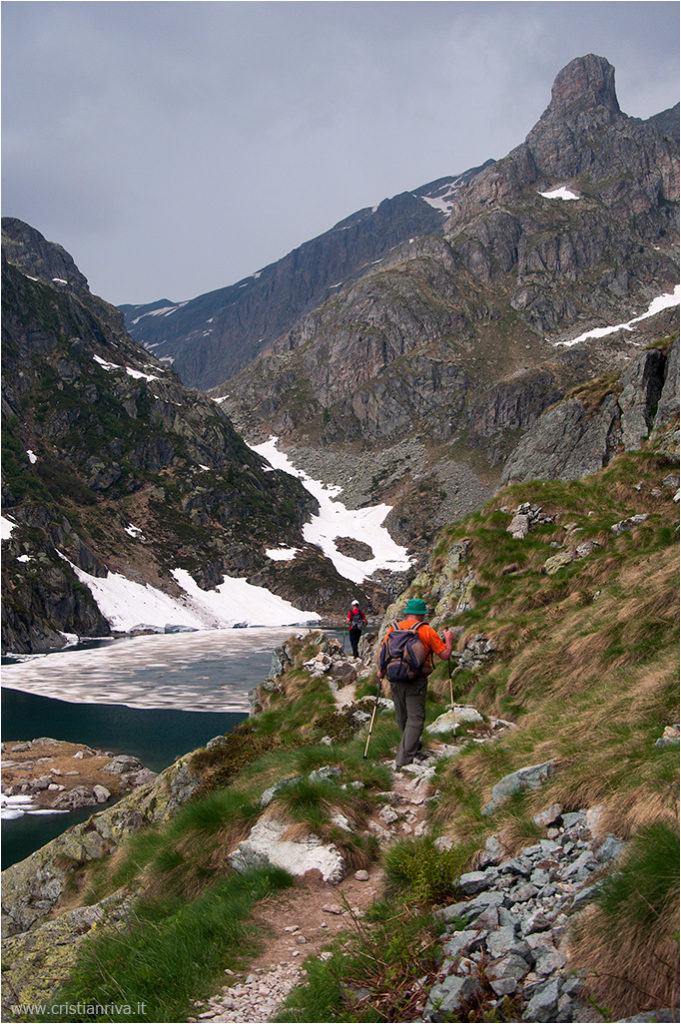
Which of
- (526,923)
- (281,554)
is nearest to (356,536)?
(281,554)

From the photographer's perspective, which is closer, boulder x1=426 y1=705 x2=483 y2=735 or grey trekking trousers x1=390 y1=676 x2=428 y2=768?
grey trekking trousers x1=390 y1=676 x2=428 y2=768

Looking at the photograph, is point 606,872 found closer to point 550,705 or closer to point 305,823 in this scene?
point 305,823

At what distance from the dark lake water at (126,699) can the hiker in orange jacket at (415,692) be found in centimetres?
2430

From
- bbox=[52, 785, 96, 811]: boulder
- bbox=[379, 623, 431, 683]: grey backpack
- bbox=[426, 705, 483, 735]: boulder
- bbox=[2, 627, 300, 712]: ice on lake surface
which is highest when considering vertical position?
bbox=[379, 623, 431, 683]: grey backpack

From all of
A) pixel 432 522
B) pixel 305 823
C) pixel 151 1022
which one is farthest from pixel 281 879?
pixel 432 522

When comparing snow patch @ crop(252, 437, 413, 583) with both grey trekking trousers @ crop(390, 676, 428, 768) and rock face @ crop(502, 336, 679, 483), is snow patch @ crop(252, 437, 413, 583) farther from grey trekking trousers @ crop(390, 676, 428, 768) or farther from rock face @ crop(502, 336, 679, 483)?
grey trekking trousers @ crop(390, 676, 428, 768)

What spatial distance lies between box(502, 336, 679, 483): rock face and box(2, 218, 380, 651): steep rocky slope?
82.2 metres

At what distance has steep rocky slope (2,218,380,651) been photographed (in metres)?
105

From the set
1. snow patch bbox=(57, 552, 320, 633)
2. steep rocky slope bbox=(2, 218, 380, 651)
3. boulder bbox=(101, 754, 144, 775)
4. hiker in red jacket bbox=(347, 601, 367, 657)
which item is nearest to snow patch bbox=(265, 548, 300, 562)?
steep rocky slope bbox=(2, 218, 380, 651)

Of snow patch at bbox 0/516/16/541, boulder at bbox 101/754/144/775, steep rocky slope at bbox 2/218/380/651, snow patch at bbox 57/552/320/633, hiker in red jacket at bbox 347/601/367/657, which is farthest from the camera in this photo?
snow patch at bbox 57/552/320/633

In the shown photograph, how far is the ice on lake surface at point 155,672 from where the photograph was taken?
202 ft

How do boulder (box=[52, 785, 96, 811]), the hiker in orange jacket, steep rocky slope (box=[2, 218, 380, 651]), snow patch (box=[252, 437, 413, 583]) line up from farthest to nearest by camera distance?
snow patch (box=[252, 437, 413, 583]), steep rocky slope (box=[2, 218, 380, 651]), boulder (box=[52, 785, 96, 811]), the hiker in orange jacket

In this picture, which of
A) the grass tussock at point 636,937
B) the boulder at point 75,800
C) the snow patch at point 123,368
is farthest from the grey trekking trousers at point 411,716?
the snow patch at point 123,368

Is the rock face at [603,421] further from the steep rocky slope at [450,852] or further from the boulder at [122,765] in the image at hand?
the boulder at [122,765]
